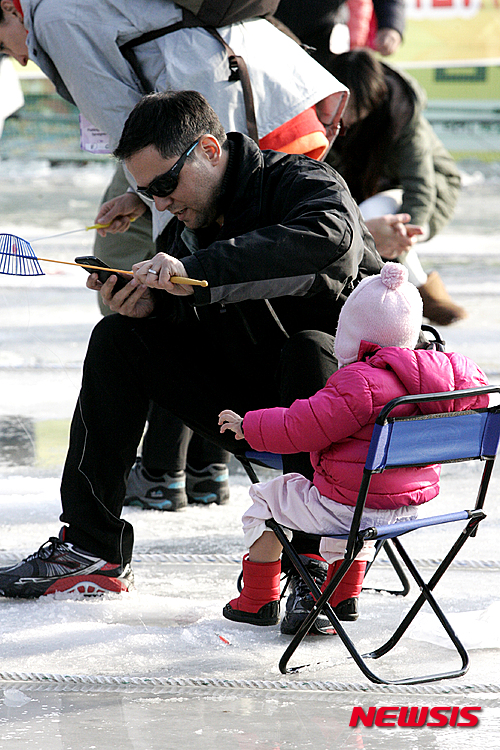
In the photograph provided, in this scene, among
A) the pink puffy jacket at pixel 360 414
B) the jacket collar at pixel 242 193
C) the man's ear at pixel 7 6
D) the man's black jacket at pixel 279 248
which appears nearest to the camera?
the pink puffy jacket at pixel 360 414

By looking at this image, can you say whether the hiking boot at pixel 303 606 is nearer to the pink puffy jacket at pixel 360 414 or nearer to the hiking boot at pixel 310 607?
the hiking boot at pixel 310 607

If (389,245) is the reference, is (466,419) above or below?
above

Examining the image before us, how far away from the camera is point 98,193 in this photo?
15273 mm

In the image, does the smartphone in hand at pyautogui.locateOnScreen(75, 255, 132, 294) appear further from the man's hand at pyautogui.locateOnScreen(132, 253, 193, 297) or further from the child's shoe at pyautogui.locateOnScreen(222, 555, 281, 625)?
the child's shoe at pyautogui.locateOnScreen(222, 555, 281, 625)

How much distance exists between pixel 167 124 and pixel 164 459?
1.36m

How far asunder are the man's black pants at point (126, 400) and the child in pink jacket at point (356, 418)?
39 cm

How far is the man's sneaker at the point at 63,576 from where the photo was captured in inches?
110

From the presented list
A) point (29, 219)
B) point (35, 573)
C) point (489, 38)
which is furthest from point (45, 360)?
point (489, 38)

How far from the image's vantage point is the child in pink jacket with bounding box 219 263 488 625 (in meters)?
2.22

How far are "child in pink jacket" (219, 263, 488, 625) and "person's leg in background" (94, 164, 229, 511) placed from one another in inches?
44.4

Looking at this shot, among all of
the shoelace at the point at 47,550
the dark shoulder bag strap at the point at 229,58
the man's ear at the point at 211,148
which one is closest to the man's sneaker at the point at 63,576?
the shoelace at the point at 47,550

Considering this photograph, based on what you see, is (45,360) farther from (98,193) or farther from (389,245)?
(98,193)

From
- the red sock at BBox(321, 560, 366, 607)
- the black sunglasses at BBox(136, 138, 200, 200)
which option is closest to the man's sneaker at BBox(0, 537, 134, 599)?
the red sock at BBox(321, 560, 366, 607)

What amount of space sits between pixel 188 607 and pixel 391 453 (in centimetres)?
89
